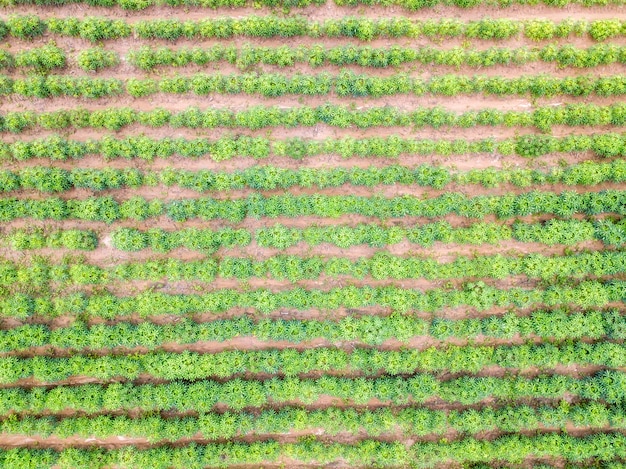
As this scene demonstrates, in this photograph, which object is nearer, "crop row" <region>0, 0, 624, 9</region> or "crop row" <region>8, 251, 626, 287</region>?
"crop row" <region>8, 251, 626, 287</region>

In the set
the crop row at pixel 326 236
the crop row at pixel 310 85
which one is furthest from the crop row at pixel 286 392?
the crop row at pixel 310 85

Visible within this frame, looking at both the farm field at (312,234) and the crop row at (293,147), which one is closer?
the farm field at (312,234)

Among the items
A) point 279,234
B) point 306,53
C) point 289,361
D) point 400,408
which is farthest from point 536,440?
point 306,53

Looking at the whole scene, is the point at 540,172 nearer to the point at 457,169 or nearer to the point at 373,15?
the point at 457,169

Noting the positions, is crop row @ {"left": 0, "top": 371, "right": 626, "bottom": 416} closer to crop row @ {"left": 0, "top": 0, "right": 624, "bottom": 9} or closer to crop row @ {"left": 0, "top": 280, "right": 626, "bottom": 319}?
crop row @ {"left": 0, "top": 280, "right": 626, "bottom": 319}

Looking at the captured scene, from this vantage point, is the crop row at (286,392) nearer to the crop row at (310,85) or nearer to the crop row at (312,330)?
the crop row at (312,330)

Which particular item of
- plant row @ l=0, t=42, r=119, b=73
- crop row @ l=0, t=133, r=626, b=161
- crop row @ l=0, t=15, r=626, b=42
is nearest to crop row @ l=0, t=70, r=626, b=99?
plant row @ l=0, t=42, r=119, b=73

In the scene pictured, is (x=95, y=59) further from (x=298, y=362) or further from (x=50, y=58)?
(x=298, y=362)
